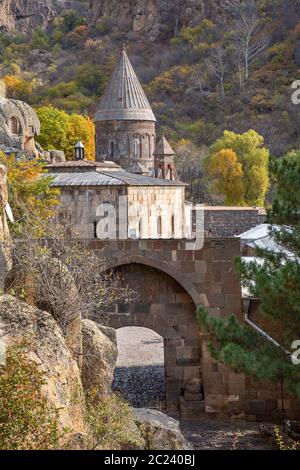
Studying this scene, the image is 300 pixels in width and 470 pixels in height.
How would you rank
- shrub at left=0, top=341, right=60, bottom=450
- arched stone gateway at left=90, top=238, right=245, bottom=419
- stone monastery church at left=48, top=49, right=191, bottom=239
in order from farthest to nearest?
stone monastery church at left=48, top=49, right=191, bottom=239 → arched stone gateway at left=90, top=238, right=245, bottom=419 → shrub at left=0, top=341, right=60, bottom=450

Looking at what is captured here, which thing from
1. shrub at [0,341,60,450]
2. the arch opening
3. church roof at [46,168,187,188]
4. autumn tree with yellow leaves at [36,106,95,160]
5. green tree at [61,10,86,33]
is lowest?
the arch opening

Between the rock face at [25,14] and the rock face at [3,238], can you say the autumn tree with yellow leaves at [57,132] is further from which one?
the rock face at [25,14]

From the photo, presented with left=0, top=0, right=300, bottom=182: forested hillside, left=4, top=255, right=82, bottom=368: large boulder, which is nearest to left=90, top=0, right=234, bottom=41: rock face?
left=0, top=0, right=300, bottom=182: forested hillside

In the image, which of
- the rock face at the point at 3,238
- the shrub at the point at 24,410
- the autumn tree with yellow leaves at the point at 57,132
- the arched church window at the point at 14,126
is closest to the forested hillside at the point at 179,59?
the autumn tree with yellow leaves at the point at 57,132

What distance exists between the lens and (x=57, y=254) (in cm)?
1502

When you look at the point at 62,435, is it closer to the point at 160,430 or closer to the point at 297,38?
the point at 160,430

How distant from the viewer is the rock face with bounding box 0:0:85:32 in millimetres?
116938

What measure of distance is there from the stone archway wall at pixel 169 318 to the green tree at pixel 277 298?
2270 millimetres

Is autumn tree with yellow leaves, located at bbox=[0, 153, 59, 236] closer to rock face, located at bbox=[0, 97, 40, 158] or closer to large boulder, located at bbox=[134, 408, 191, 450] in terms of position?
large boulder, located at bbox=[134, 408, 191, 450]

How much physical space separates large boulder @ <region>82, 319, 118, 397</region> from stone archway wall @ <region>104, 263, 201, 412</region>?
331 centimetres

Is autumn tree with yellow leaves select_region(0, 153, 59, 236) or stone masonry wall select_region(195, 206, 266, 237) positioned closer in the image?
autumn tree with yellow leaves select_region(0, 153, 59, 236)

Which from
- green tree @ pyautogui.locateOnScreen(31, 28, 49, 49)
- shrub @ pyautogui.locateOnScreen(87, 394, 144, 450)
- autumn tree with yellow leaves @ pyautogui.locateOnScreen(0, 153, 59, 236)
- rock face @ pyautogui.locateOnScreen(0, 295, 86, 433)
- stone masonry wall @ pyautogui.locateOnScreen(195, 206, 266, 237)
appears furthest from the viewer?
green tree @ pyautogui.locateOnScreen(31, 28, 49, 49)

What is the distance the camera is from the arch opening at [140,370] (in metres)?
17.9

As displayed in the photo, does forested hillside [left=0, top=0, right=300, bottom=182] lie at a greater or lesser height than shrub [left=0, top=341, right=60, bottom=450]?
greater
